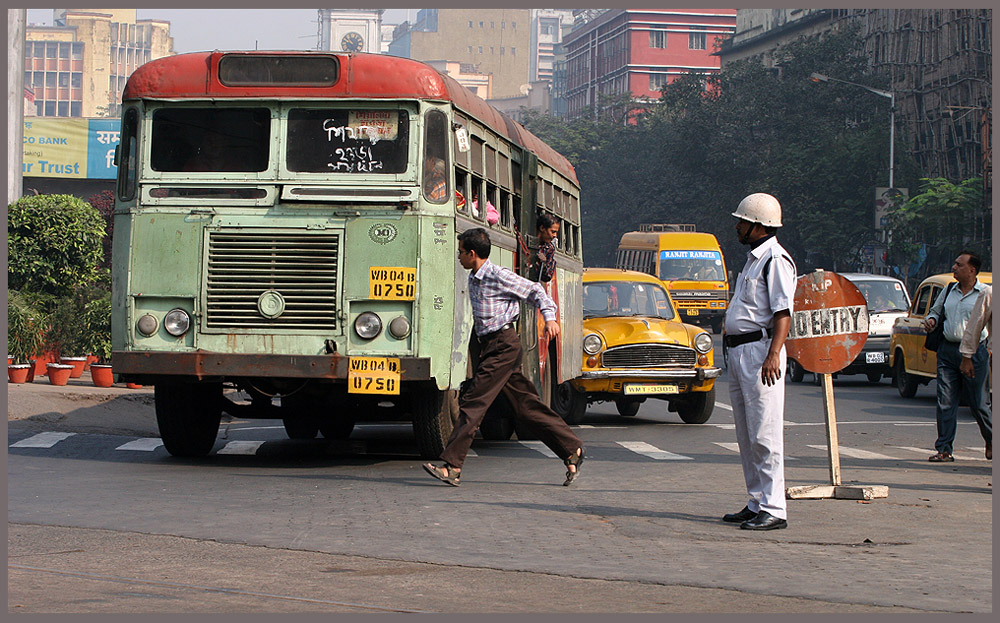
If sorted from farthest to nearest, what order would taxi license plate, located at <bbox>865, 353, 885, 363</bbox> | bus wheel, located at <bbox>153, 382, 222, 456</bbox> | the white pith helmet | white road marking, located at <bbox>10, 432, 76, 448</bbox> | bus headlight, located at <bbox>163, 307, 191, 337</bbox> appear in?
taxi license plate, located at <bbox>865, 353, 885, 363</bbox> → white road marking, located at <bbox>10, 432, 76, 448</bbox> → bus wheel, located at <bbox>153, 382, 222, 456</bbox> → bus headlight, located at <bbox>163, 307, 191, 337</bbox> → the white pith helmet

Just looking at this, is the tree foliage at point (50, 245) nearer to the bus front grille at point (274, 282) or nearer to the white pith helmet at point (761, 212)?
the bus front grille at point (274, 282)

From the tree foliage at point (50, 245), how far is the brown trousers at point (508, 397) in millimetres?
15093

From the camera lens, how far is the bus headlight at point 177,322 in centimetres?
1128

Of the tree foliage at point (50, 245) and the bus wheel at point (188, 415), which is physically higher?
the tree foliage at point (50, 245)

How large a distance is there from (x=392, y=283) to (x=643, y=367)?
6.09m

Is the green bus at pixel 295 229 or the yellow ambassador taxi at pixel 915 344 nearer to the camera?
the green bus at pixel 295 229

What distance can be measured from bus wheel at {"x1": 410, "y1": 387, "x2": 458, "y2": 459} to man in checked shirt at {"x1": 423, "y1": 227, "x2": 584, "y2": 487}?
1.28m

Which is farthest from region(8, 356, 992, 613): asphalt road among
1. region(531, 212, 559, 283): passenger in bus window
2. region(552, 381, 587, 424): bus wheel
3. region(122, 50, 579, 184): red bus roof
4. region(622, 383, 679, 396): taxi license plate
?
region(122, 50, 579, 184): red bus roof

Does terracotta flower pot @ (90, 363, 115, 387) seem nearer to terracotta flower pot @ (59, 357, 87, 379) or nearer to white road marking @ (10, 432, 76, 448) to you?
terracotta flower pot @ (59, 357, 87, 379)

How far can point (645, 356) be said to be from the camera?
16766 millimetres

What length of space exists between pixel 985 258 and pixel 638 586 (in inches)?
1598

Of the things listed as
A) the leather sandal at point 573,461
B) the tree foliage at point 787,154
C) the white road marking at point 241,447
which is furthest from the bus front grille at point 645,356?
the tree foliage at point 787,154

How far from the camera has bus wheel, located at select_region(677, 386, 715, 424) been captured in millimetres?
17531

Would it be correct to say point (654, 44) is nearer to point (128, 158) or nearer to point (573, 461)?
point (128, 158)
